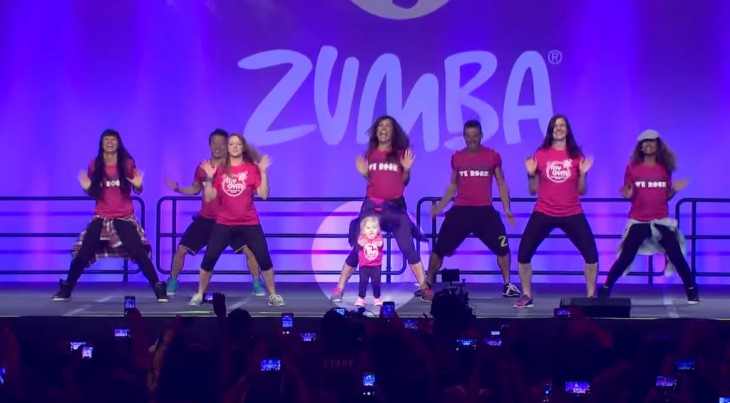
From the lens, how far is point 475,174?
1047 centimetres

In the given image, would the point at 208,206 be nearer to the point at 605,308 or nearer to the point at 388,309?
the point at 605,308

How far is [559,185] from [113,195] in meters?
3.92

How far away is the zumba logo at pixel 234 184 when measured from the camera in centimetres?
988

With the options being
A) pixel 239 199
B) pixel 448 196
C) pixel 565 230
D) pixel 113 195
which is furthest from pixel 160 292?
pixel 565 230

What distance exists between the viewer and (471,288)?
470 inches

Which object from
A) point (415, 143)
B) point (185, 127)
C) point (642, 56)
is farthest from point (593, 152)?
point (185, 127)

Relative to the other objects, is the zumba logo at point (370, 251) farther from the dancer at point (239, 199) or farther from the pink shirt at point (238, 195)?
the pink shirt at point (238, 195)

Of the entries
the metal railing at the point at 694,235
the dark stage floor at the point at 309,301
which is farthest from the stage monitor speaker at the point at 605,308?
the metal railing at the point at 694,235

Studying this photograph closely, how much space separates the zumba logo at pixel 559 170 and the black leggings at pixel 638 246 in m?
0.91

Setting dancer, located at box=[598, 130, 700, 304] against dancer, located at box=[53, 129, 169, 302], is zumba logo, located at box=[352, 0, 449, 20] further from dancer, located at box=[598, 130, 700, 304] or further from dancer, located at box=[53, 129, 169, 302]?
dancer, located at box=[53, 129, 169, 302]

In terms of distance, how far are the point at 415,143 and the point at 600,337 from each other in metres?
7.55

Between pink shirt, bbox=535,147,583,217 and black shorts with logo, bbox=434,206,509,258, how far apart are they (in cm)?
83

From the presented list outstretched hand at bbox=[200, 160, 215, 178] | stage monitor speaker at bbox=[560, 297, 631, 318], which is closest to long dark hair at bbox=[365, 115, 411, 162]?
outstretched hand at bbox=[200, 160, 215, 178]

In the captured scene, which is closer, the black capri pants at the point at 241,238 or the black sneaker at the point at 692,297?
the black capri pants at the point at 241,238
